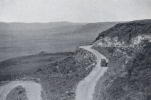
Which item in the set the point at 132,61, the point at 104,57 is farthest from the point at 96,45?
the point at 132,61

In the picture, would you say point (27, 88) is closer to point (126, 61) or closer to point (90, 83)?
point (90, 83)

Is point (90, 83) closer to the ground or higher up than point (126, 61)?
closer to the ground

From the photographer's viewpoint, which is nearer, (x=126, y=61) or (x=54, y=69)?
(x=126, y=61)

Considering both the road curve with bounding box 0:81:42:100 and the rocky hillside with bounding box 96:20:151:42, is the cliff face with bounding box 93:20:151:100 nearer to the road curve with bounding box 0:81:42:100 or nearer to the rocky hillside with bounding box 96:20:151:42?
the rocky hillside with bounding box 96:20:151:42

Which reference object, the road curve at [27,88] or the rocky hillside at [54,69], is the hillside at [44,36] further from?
the road curve at [27,88]

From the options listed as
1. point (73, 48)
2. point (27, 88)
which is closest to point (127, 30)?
point (73, 48)

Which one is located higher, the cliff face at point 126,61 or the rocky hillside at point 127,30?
the rocky hillside at point 127,30

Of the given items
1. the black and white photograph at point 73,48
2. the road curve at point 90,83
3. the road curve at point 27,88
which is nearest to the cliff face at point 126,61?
the black and white photograph at point 73,48

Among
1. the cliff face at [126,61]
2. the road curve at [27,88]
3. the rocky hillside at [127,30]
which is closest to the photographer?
the cliff face at [126,61]
